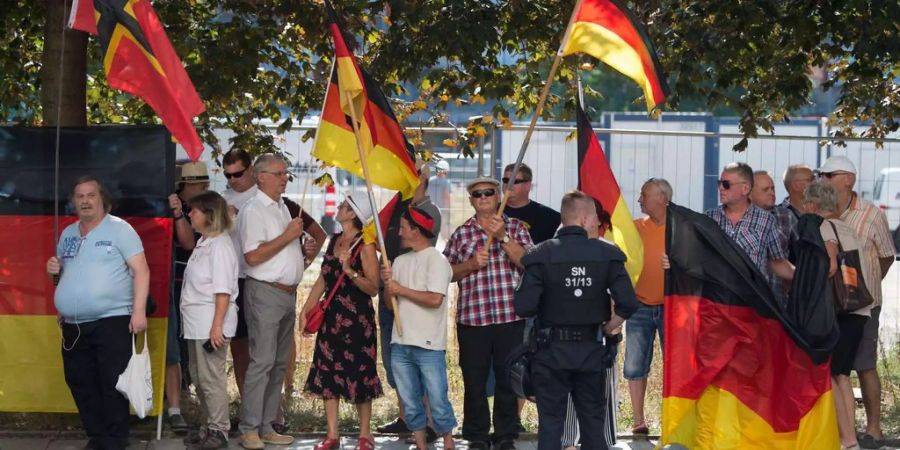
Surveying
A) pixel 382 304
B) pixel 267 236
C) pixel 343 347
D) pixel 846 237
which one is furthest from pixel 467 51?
pixel 846 237

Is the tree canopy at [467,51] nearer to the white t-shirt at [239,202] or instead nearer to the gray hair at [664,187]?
the white t-shirt at [239,202]

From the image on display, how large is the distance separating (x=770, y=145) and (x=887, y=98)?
1163 mm

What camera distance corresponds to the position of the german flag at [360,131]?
8000 mm

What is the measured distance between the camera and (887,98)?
40.2ft

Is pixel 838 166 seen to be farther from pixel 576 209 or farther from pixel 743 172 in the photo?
pixel 576 209

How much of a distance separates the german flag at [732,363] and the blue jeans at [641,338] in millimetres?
930

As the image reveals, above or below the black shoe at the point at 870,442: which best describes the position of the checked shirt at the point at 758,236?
above

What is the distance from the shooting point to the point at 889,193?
1571cm

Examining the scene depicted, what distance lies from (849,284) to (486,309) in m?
2.40

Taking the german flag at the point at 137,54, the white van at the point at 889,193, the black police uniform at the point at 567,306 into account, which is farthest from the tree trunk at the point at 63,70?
the white van at the point at 889,193

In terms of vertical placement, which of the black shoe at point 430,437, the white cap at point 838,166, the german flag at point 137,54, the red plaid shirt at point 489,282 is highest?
the german flag at point 137,54

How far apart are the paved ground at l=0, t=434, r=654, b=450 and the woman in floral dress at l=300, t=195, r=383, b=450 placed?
332 mm

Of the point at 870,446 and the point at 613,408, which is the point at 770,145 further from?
the point at 613,408

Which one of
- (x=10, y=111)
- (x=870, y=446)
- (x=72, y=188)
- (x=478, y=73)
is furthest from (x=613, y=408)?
(x=10, y=111)
